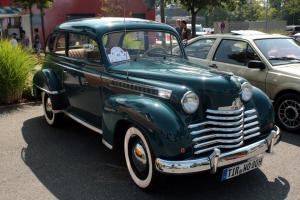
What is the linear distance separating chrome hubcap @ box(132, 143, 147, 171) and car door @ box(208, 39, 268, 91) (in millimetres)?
3121

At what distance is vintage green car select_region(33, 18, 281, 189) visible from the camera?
10.4 feet

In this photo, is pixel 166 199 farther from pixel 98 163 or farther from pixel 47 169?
pixel 47 169

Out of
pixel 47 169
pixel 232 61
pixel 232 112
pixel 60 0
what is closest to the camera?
pixel 232 112

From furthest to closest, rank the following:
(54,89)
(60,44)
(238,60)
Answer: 1. (238,60)
2. (60,44)
3. (54,89)

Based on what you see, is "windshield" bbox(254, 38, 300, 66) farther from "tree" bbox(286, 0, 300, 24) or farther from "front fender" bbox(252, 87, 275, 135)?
"tree" bbox(286, 0, 300, 24)

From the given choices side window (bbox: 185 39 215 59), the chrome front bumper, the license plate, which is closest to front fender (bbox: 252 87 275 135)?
the license plate

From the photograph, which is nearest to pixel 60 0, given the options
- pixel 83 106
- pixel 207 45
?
pixel 207 45

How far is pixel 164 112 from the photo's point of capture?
128 inches

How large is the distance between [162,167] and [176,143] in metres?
0.26

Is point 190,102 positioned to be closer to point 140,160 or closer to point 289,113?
point 140,160

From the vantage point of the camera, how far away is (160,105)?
11.0 ft

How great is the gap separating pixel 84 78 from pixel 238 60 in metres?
3.08

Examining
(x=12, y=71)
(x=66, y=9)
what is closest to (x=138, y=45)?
(x=12, y=71)

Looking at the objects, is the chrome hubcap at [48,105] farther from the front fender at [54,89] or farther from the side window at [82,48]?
the side window at [82,48]
